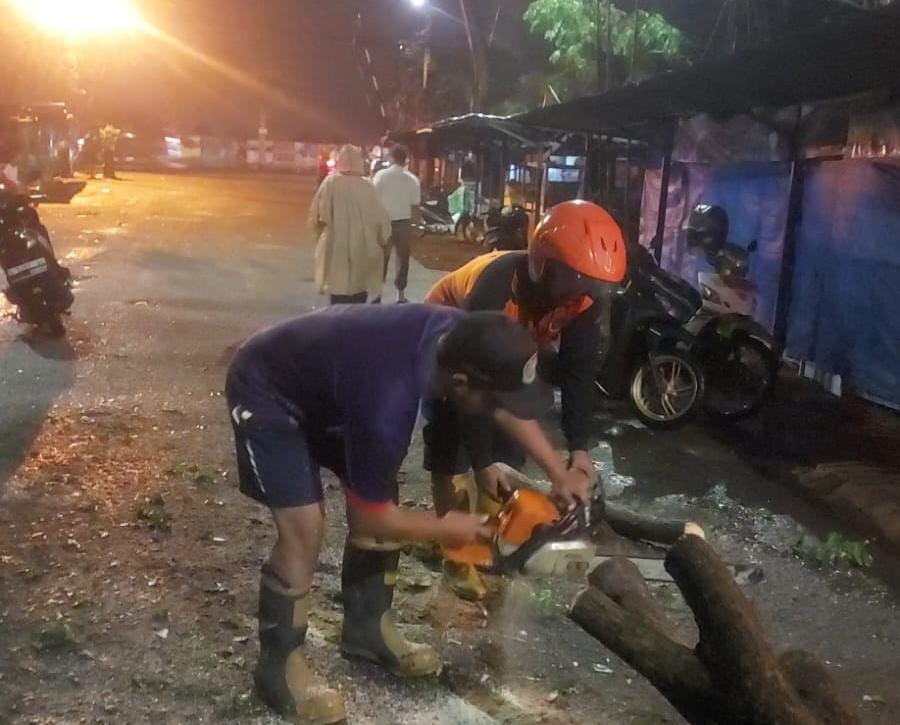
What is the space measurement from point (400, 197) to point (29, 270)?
4445 mm

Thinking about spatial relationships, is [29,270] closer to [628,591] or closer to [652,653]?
[628,591]

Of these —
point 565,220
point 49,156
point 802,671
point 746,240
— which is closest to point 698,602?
point 802,671

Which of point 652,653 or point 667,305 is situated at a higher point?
point 667,305

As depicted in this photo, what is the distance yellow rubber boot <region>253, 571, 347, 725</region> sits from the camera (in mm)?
3590

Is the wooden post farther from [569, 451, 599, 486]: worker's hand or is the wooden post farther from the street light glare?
the street light glare

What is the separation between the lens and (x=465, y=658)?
4.20 metres

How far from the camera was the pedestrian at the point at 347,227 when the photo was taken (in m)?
9.35

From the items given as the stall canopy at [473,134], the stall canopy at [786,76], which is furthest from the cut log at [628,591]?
the stall canopy at [473,134]

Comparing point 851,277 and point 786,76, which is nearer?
point 786,76

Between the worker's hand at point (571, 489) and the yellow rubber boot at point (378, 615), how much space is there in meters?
0.66

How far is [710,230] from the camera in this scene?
11.4 metres

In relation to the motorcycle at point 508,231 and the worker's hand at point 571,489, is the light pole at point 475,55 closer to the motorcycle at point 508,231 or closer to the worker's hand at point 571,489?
the motorcycle at point 508,231

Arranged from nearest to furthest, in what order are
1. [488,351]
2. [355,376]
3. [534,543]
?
1. [488,351]
2. [355,376]
3. [534,543]

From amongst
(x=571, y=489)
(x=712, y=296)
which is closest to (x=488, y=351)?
(x=571, y=489)
